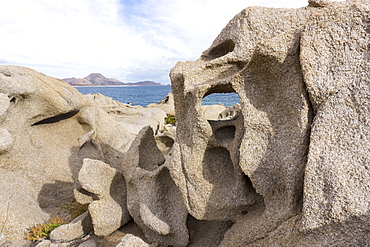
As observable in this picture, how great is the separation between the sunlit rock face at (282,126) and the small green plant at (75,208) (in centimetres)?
361

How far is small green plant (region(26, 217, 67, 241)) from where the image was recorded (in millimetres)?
5692

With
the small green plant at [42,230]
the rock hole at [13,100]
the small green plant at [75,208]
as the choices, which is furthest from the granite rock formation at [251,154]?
the small green plant at [75,208]

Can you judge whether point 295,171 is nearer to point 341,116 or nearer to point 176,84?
point 341,116

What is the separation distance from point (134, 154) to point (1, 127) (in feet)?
14.0

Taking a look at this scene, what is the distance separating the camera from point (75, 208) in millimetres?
7055

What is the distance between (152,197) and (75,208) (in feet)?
9.64

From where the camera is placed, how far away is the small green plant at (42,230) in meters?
5.69

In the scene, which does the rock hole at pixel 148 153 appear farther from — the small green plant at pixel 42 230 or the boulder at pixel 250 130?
the small green plant at pixel 42 230

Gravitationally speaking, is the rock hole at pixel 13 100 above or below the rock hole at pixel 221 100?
above

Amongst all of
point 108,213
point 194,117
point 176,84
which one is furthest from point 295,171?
point 108,213

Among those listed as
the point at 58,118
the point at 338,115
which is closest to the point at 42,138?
the point at 58,118

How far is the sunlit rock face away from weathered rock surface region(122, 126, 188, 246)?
822mm

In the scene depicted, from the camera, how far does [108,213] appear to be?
567 centimetres

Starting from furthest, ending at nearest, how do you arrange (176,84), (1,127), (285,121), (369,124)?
(1,127)
(176,84)
(285,121)
(369,124)
